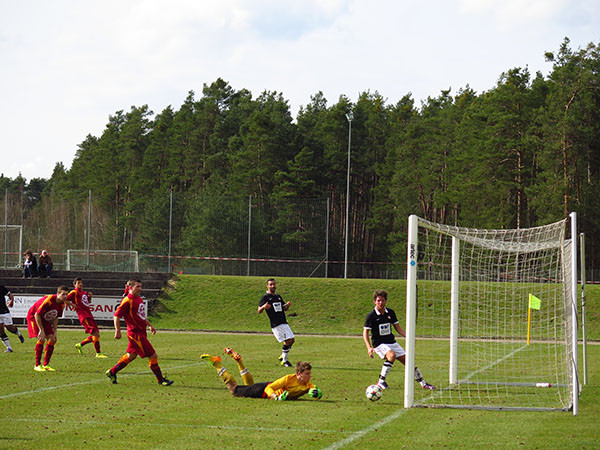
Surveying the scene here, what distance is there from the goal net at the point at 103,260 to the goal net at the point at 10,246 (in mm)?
3202

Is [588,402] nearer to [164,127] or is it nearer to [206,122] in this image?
[206,122]

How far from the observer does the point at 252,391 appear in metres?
12.2

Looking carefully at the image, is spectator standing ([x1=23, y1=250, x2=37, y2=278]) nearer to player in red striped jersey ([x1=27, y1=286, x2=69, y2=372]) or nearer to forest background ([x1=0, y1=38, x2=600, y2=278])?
forest background ([x1=0, y1=38, x2=600, y2=278])

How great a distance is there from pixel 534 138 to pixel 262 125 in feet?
97.4

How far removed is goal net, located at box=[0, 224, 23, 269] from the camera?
147 ft

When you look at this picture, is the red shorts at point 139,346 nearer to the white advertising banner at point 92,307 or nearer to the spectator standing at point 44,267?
the white advertising banner at point 92,307

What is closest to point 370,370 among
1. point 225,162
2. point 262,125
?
point 262,125

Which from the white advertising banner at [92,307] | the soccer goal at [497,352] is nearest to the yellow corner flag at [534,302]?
the soccer goal at [497,352]

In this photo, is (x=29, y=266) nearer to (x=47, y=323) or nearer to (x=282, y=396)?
(x=47, y=323)

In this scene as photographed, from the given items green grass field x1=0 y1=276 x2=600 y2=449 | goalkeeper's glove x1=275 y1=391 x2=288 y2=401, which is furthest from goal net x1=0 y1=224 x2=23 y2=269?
goalkeeper's glove x1=275 y1=391 x2=288 y2=401

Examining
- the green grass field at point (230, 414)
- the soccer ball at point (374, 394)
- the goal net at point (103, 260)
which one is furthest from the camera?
the goal net at point (103, 260)

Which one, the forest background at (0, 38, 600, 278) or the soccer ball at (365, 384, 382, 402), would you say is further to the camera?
the forest background at (0, 38, 600, 278)

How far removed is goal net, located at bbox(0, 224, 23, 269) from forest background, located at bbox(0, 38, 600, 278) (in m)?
1.16

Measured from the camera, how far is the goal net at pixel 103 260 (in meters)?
43.3
